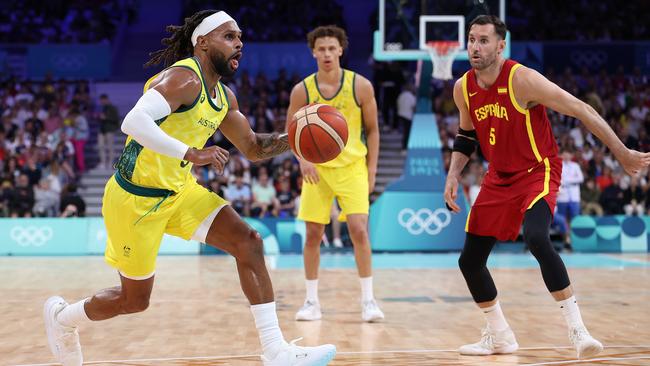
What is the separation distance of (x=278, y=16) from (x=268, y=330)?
63.9ft

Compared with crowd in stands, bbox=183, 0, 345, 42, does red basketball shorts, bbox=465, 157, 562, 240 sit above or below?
below

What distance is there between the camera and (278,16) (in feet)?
77.5

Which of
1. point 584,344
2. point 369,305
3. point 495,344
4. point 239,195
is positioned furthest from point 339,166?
point 239,195

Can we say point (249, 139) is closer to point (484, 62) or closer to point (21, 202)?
point (484, 62)

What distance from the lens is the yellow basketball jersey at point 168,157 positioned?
4938mm

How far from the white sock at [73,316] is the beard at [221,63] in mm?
1513

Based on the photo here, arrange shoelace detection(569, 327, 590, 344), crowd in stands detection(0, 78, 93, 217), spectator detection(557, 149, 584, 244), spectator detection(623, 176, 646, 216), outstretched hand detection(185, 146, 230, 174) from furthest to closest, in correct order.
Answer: spectator detection(623, 176, 646, 216) → crowd in stands detection(0, 78, 93, 217) → spectator detection(557, 149, 584, 244) → shoelace detection(569, 327, 590, 344) → outstretched hand detection(185, 146, 230, 174)

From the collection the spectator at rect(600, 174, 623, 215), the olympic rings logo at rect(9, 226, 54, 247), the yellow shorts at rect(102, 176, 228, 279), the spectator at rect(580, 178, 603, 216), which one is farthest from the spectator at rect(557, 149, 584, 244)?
the yellow shorts at rect(102, 176, 228, 279)

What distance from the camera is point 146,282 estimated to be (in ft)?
16.5

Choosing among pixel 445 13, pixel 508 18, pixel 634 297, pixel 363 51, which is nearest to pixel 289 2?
pixel 363 51

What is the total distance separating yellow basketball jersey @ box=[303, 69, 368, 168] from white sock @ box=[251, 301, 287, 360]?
9.37 feet

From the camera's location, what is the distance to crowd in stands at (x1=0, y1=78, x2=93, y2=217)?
51.4ft

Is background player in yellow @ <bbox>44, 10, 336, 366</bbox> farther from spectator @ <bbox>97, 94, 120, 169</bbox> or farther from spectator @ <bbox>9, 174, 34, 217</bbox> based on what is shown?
spectator @ <bbox>97, 94, 120, 169</bbox>

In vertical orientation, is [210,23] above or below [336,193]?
above
